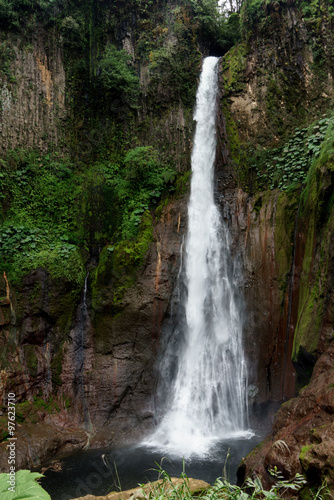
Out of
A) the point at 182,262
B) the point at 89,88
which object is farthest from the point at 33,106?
the point at 182,262

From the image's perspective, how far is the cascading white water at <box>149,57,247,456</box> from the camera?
884cm

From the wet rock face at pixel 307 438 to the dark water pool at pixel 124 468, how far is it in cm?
148

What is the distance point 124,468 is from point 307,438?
4.41 m

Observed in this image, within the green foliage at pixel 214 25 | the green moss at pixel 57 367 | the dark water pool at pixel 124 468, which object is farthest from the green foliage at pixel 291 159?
the green moss at pixel 57 367

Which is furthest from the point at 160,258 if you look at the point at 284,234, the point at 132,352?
the point at 284,234

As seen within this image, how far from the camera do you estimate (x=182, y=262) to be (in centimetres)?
1094

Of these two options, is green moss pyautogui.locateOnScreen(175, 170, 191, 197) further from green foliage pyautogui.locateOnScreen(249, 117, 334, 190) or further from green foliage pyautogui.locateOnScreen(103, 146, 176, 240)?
green foliage pyautogui.locateOnScreen(249, 117, 334, 190)

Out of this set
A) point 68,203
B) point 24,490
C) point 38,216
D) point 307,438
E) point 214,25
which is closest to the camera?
point 24,490

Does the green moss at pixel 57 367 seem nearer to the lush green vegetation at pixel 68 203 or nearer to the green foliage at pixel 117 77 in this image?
the lush green vegetation at pixel 68 203

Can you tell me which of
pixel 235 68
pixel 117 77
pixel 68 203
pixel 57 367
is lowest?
pixel 57 367

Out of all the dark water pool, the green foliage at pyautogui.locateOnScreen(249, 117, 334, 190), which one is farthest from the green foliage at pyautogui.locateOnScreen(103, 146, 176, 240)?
the dark water pool

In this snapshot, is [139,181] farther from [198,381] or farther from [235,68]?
[198,381]

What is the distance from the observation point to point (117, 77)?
43.3 feet

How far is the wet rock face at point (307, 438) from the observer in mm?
3863
